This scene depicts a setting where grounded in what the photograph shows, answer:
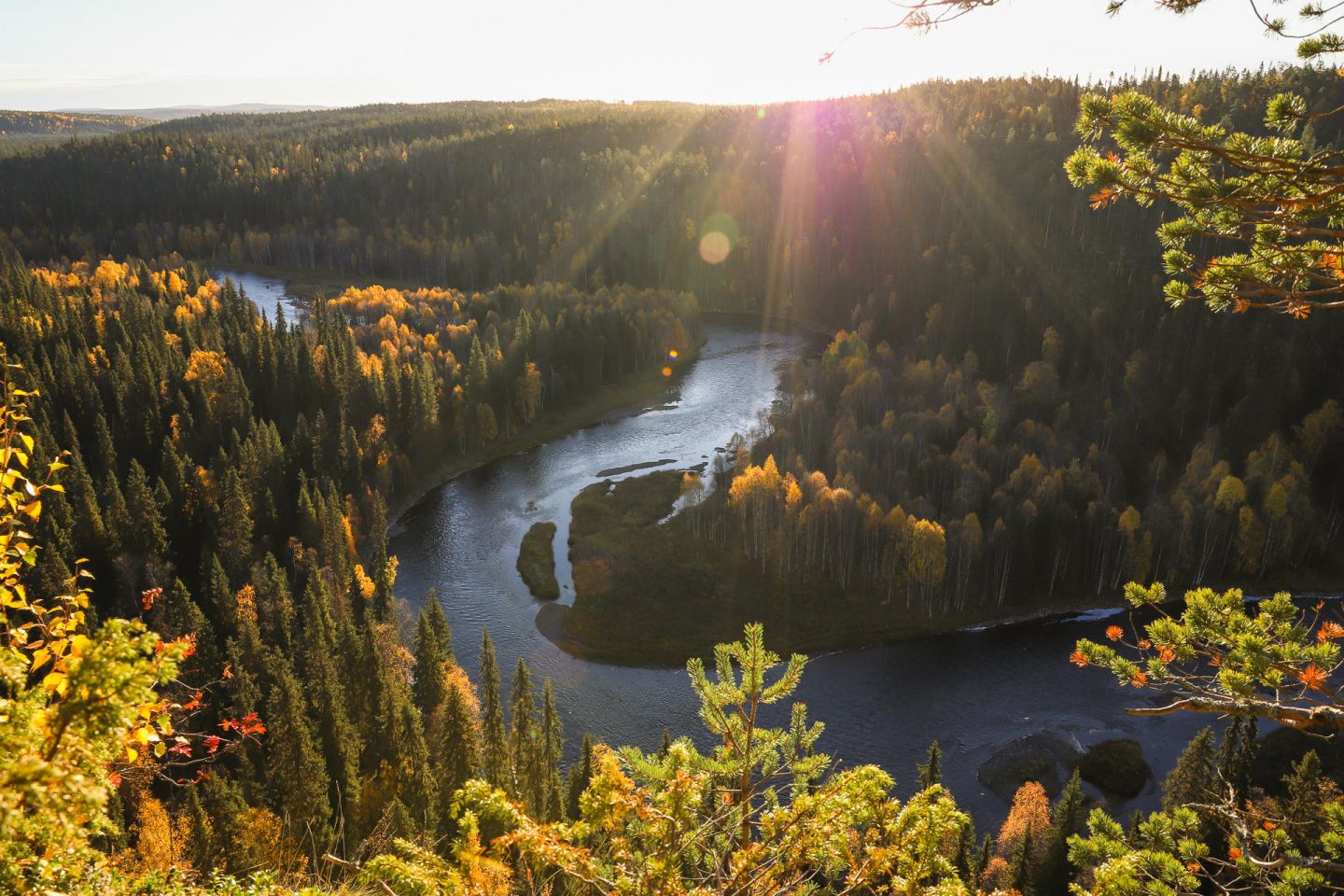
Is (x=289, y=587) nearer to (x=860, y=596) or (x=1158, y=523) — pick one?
(x=860, y=596)

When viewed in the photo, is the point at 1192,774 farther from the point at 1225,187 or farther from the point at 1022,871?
the point at 1225,187

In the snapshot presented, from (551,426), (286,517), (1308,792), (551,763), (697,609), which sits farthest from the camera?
(551,426)

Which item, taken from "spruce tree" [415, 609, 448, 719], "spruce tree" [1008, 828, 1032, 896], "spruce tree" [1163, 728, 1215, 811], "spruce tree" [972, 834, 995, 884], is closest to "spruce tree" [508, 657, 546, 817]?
"spruce tree" [415, 609, 448, 719]

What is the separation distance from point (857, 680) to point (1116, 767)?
18730 mm

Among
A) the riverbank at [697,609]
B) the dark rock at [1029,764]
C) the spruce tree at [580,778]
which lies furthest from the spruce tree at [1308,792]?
the spruce tree at [580,778]

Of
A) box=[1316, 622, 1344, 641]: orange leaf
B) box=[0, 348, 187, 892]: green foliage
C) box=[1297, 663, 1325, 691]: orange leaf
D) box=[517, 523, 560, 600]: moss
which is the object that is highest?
box=[0, 348, 187, 892]: green foliage

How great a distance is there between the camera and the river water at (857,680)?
5916 cm

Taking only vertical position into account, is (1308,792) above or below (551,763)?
above

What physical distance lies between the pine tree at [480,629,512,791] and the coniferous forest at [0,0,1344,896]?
318 mm

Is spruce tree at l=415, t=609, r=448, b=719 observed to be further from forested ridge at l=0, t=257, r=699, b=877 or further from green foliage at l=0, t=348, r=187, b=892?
green foliage at l=0, t=348, r=187, b=892

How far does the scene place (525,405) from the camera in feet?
402

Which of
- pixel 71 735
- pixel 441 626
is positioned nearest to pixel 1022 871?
A: pixel 441 626

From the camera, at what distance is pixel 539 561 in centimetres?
8244

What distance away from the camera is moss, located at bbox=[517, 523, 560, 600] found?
77.8 meters
